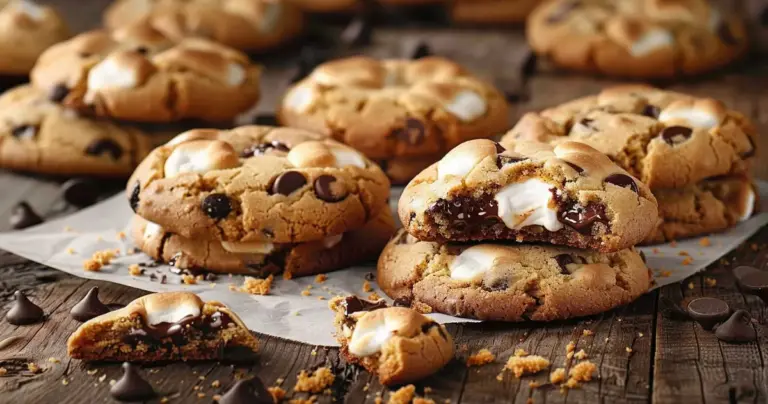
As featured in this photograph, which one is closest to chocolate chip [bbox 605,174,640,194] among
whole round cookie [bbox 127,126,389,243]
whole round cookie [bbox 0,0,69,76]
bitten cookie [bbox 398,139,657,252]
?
bitten cookie [bbox 398,139,657,252]

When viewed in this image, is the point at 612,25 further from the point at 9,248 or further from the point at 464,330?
the point at 9,248

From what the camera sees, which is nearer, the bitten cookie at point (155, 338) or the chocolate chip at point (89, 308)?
the bitten cookie at point (155, 338)

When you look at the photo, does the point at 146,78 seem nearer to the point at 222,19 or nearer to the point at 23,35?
the point at 23,35

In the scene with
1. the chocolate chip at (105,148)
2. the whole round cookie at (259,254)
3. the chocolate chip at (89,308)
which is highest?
the chocolate chip at (89,308)

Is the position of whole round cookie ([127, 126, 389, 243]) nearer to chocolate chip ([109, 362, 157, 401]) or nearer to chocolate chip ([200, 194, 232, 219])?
chocolate chip ([200, 194, 232, 219])

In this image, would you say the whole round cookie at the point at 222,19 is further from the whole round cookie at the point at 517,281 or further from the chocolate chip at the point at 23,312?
the whole round cookie at the point at 517,281

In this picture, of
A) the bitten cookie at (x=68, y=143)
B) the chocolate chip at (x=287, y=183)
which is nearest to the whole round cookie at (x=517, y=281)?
the chocolate chip at (x=287, y=183)

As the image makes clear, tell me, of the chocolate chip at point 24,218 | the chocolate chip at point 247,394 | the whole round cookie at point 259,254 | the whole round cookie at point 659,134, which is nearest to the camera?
the chocolate chip at point 247,394

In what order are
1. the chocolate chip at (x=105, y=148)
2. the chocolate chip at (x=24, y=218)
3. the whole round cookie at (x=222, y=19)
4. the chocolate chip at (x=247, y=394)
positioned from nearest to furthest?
the chocolate chip at (x=247, y=394), the chocolate chip at (x=24, y=218), the chocolate chip at (x=105, y=148), the whole round cookie at (x=222, y=19)
